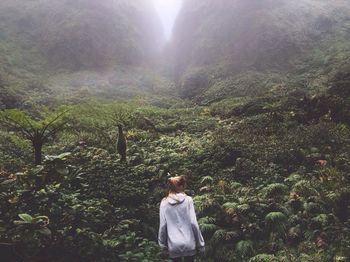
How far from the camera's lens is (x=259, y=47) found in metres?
31.7

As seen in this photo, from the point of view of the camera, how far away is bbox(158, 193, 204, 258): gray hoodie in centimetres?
589

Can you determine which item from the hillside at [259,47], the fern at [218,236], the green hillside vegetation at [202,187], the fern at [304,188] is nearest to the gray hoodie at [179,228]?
the green hillside vegetation at [202,187]

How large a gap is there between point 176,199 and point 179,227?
1.37 ft

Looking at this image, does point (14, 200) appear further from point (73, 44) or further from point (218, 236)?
point (73, 44)

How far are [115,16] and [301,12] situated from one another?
18.3 metres

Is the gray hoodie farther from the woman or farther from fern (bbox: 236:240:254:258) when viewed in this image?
fern (bbox: 236:240:254:258)

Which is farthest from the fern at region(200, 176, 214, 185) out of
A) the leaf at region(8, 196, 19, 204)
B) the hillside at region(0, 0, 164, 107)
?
the hillside at region(0, 0, 164, 107)

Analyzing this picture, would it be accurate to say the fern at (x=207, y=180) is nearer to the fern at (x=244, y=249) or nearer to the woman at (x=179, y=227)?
the fern at (x=244, y=249)

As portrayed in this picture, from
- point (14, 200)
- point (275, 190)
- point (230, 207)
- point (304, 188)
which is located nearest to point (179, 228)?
point (14, 200)

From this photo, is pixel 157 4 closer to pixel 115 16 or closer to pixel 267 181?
pixel 115 16

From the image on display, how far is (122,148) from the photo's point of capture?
39.4 feet

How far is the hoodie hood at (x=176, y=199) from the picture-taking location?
19.9ft

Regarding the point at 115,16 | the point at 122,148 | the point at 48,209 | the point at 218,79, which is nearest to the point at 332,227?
the point at 48,209

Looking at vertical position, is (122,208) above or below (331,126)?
below
